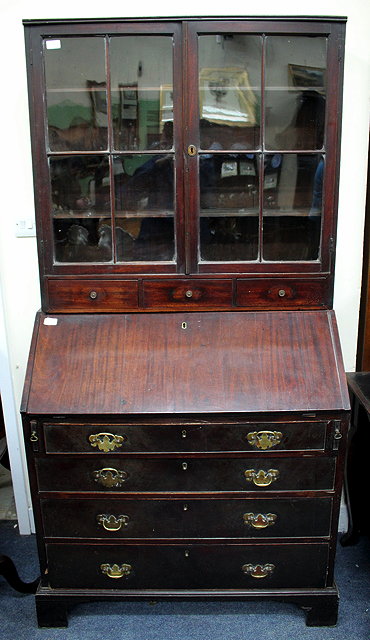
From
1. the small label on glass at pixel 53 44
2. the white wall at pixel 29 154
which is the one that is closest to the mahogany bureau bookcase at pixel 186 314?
the small label on glass at pixel 53 44

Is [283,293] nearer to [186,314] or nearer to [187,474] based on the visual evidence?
[186,314]

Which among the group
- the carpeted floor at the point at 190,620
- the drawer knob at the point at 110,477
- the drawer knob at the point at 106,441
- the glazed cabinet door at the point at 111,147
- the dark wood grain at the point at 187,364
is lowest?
the carpeted floor at the point at 190,620

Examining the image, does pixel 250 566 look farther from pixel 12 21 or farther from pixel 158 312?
pixel 12 21

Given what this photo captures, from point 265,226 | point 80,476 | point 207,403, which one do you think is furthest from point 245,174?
point 80,476

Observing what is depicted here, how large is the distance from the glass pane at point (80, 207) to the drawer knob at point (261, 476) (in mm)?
917

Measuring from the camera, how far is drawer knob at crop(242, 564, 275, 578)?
1.90 m

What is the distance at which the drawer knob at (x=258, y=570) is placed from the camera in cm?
190

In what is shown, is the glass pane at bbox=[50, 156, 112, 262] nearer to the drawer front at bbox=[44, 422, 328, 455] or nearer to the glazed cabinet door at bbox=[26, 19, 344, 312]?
the glazed cabinet door at bbox=[26, 19, 344, 312]

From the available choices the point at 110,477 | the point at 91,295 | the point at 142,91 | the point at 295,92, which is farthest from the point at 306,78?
the point at 110,477

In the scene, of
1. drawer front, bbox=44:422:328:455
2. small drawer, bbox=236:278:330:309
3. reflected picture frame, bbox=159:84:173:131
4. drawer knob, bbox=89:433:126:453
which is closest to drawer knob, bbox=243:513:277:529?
drawer front, bbox=44:422:328:455

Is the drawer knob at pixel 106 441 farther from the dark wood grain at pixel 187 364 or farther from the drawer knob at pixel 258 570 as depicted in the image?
the drawer knob at pixel 258 570

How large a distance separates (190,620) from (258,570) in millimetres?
344

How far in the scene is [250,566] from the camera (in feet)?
6.25

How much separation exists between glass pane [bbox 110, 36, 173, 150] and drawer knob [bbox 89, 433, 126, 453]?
100 cm
